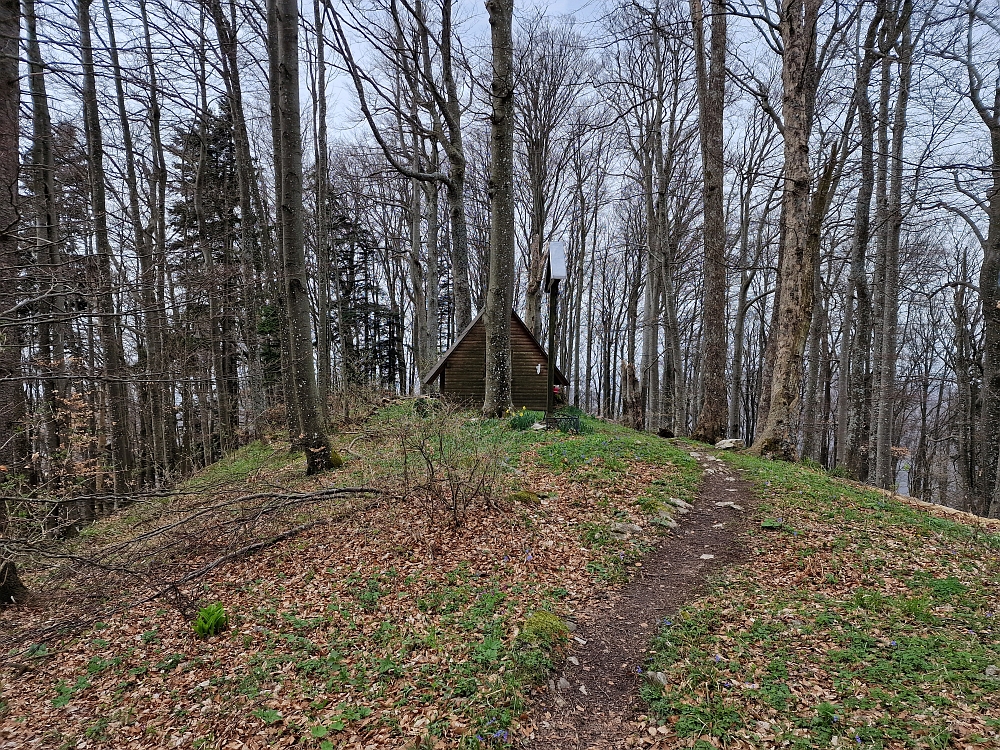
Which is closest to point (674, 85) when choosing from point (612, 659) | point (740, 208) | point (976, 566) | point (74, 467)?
point (740, 208)

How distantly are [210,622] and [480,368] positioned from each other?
1223cm

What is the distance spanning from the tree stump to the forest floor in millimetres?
183

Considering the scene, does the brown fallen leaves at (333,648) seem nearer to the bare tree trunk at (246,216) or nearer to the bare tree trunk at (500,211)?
the bare tree trunk at (500,211)

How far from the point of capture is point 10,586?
5.21 meters

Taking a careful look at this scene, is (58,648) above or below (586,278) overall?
below

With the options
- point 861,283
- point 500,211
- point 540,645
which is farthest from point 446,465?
point 861,283

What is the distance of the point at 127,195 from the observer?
12750mm

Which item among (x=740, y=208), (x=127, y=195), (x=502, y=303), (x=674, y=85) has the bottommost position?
(x=502, y=303)

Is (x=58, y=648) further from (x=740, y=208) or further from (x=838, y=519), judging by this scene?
(x=740, y=208)

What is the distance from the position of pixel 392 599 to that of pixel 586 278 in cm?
3096

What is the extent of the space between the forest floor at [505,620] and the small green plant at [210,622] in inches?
3.8

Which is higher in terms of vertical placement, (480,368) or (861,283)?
(861,283)

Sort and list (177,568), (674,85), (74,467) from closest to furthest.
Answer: (177,568) < (74,467) < (674,85)

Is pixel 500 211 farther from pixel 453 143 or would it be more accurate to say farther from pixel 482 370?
pixel 482 370
